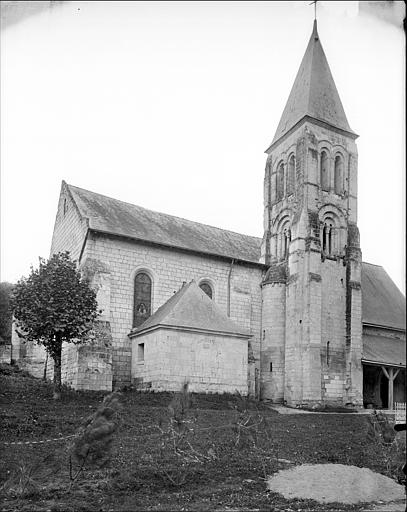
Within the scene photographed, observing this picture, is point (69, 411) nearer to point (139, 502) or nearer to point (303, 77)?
point (139, 502)

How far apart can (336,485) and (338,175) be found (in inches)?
1009

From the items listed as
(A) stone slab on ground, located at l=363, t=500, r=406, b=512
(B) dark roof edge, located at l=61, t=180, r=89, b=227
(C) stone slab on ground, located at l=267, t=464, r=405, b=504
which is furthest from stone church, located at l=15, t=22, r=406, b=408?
(A) stone slab on ground, located at l=363, t=500, r=406, b=512

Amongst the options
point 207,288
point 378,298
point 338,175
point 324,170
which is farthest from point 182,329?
point 378,298

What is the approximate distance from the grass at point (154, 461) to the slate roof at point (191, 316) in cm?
551

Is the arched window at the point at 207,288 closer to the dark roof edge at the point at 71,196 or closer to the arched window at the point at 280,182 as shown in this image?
the arched window at the point at 280,182

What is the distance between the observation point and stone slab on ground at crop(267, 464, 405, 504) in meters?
8.75

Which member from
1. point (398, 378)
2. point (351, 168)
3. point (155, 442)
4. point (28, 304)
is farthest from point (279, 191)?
point (155, 442)

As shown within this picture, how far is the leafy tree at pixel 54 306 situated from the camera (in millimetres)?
21078

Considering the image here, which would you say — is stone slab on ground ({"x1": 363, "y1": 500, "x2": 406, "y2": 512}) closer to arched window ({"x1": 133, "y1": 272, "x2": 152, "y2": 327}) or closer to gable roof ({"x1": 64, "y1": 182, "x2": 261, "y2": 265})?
arched window ({"x1": 133, "y1": 272, "x2": 152, "y2": 327})

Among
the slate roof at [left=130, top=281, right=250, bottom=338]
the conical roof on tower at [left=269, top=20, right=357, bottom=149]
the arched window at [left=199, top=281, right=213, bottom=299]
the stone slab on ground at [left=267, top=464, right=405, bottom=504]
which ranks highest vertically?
the conical roof on tower at [left=269, top=20, right=357, bottom=149]

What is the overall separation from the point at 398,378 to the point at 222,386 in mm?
12841

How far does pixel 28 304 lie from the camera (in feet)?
70.0

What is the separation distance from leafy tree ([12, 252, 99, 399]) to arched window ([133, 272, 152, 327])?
210 inches

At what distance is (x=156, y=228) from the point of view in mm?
30188
